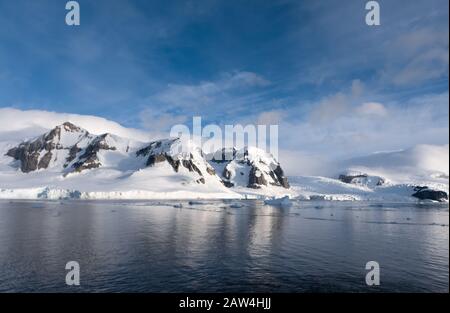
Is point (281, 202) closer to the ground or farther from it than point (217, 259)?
farther from it

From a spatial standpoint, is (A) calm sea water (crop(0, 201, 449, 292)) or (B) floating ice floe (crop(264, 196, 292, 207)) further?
(B) floating ice floe (crop(264, 196, 292, 207))

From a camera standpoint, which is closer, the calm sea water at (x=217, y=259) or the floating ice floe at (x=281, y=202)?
the calm sea water at (x=217, y=259)

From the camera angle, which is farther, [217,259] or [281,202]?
[281,202]

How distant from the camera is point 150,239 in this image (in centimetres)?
4247

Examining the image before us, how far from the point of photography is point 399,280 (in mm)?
26562

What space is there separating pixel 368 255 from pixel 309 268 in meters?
9.34
